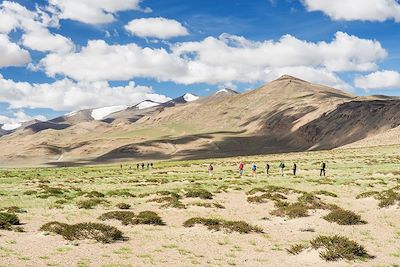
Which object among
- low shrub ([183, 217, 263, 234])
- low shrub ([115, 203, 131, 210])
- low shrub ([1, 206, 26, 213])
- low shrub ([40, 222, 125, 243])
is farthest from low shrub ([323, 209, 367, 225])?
low shrub ([1, 206, 26, 213])

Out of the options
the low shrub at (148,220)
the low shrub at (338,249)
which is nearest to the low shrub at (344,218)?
the low shrub at (338,249)

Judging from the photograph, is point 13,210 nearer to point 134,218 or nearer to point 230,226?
point 134,218

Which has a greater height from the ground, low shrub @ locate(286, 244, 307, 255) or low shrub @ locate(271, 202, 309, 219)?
low shrub @ locate(271, 202, 309, 219)

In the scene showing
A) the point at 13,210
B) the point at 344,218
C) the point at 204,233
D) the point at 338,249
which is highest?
the point at 344,218

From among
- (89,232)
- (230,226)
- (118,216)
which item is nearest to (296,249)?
(230,226)

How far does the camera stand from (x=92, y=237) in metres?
21.2

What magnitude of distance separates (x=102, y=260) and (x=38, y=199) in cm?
2232

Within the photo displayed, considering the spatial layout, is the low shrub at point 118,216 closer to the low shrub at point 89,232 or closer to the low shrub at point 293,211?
the low shrub at point 89,232

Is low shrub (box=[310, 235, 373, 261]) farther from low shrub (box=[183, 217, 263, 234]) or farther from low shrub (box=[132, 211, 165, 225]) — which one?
low shrub (box=[132, 211, 165, 225])

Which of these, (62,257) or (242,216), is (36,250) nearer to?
(62,257)

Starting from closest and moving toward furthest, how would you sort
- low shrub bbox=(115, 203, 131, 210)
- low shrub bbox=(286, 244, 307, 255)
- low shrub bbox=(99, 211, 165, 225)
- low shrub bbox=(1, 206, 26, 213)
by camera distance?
1. low shrub bbox=(286, 244, 307, 255)
2. low shrub bbox=(99, 211, 165, 225)
3. low shrub bbox=(1, 206, 26, 213)
4. low shrub bbox=(115, 203, 131, 210)

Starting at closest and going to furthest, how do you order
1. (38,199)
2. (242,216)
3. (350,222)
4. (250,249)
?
1. (250,249)
2. (350,222)
3. (242,216)
4. (38,199)

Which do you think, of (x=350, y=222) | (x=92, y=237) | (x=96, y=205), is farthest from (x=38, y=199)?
(x=350, y=222)

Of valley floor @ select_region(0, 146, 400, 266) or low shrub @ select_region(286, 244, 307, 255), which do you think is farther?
low shrub @ select_region(286, 244, 307, 255)
